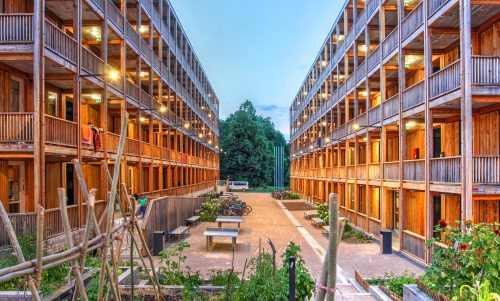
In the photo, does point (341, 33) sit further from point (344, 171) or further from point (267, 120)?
point (267, 120)

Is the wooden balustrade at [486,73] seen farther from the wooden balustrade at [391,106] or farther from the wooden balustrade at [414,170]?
the wooden balustrade at [391,106]

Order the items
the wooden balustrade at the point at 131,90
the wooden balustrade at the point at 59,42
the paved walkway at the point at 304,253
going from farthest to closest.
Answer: the wooden balustrade at the point at 131,90
the wooden balustrade at the point at 59,42
the paved walkway at the point at 304,253

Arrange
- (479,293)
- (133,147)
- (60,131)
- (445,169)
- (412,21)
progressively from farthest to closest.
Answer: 1. (133,147)
2. (412,21)
3. (60,131)
4. (445,169)
5. (479,293)

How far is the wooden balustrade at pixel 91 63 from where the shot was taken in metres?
16.7

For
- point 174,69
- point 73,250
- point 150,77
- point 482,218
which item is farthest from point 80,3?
point 174,69

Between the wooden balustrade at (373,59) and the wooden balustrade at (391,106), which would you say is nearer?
the wooden balustrade at (391,106)

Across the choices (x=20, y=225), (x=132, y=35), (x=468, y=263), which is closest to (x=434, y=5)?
(x=468, y=263)

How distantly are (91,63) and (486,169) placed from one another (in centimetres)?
1603

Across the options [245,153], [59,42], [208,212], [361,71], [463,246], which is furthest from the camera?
[245,153]

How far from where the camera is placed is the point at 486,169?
12.6 metres

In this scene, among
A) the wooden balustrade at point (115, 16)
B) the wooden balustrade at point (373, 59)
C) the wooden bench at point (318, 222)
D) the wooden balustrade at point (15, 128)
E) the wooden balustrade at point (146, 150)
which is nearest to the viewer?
the wooden balustrade at point (15, 128)

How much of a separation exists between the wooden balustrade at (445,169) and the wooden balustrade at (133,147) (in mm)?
15902

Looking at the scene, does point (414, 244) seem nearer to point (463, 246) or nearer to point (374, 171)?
point (374, 171)

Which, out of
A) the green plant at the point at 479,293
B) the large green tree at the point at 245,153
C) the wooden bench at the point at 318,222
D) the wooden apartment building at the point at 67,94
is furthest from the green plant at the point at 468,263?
the large green tree at the point at 245,153
